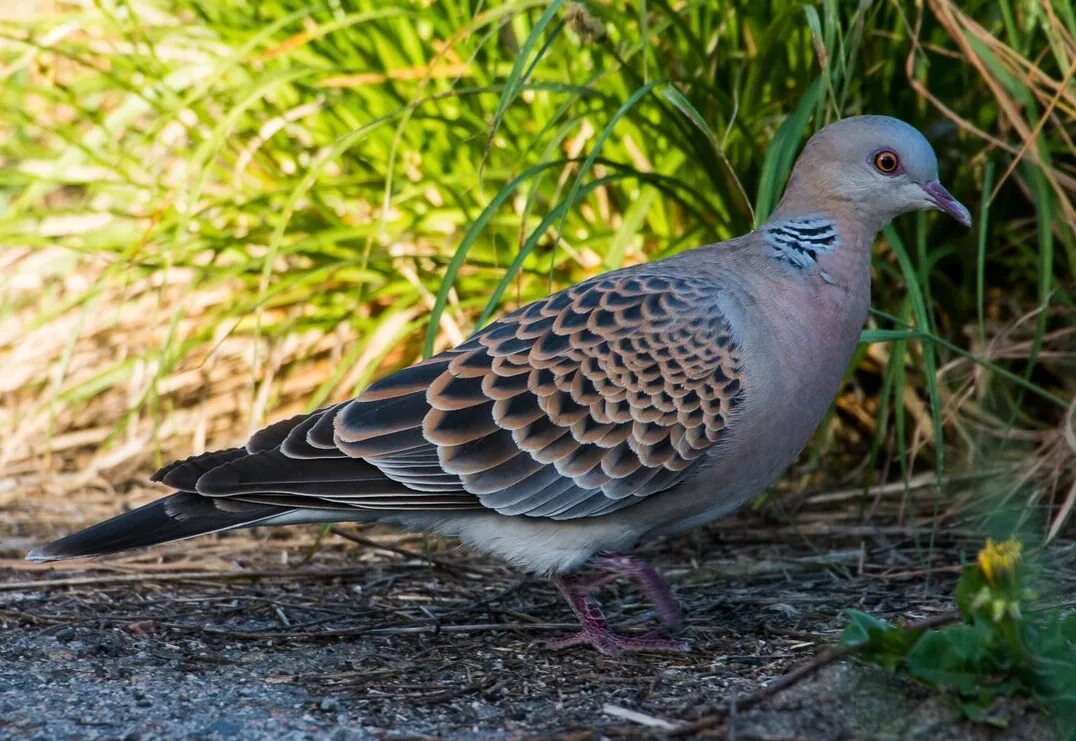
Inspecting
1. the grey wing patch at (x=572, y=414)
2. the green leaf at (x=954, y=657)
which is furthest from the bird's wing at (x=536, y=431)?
the green leaf at (x=954, y=657)

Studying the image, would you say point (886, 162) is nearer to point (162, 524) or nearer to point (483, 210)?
point (483, 210)

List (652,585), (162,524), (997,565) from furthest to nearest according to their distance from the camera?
(652,585)
(162,524)
(997,565)

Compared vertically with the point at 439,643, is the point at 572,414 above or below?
above

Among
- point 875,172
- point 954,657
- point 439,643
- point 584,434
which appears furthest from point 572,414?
point 954,657

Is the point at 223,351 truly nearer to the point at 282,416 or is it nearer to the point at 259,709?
the point at 282,416

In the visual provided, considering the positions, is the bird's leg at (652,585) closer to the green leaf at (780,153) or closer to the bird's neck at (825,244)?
the bird's neck at (825,244)

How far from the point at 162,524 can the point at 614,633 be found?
0.99 meters

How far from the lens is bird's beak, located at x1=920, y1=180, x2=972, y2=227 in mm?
3070

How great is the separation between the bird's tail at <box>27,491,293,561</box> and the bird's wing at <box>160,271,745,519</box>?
42 millimetres

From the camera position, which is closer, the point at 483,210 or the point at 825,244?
the point at 825,244

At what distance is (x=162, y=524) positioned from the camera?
2908 millimetres

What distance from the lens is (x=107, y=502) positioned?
453 centimetres

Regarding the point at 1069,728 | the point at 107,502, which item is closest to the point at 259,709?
the point at 1069,728

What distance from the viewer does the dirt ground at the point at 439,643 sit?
245 centimetres
